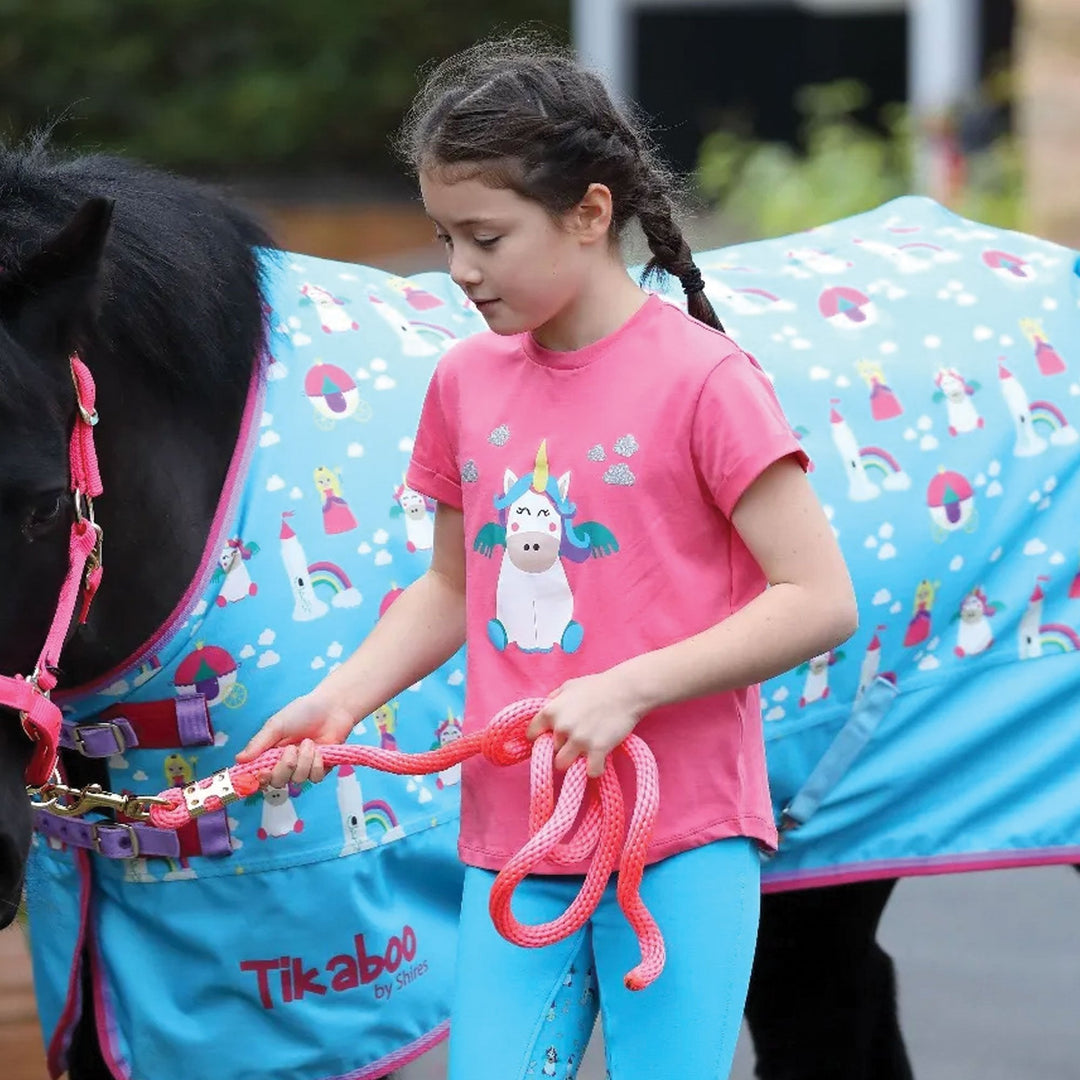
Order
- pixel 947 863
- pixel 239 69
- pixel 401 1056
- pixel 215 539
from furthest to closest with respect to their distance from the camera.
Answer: pixel 239 69
pixel 947 863
pixel 401 1056
pixel 215 539

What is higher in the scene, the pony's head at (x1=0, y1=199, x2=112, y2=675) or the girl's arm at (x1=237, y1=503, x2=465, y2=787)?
the pony's head at (x1=0, y1=199, x2=112, y2=675)

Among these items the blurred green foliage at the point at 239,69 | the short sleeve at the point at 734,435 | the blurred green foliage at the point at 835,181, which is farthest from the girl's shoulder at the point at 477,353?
the blurred green foliage at the point at 239,69

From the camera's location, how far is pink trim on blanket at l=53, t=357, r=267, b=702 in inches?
98.7

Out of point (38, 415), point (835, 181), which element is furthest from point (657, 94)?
point (38, 415)

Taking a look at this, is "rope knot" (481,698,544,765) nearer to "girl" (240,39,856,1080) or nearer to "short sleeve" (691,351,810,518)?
"girl" (240,39,856,1080)

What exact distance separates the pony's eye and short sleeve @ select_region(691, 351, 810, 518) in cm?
69

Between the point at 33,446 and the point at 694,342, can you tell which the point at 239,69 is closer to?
the point at 33,446

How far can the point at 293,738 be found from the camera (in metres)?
2.22

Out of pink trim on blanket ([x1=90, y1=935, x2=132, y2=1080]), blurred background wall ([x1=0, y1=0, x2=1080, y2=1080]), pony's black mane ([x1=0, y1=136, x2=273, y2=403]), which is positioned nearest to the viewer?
pony's black mane ([x1=0, y1=136, x2=273, y2=403])

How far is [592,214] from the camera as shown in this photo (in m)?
2.08

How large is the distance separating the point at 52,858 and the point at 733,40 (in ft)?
37.8

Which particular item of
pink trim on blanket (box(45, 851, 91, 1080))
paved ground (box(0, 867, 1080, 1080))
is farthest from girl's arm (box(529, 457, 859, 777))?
paved ground (box(0, 867, 1080, 1080))

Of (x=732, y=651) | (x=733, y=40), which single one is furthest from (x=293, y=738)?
(x=733, y=40)

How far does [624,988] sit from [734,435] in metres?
0.57
